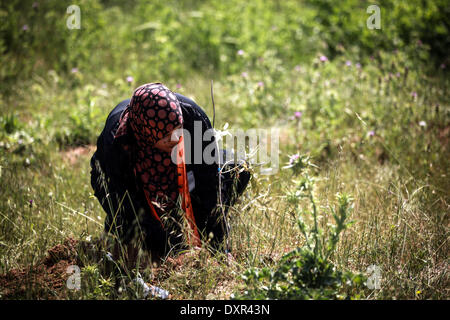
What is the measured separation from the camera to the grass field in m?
2.16

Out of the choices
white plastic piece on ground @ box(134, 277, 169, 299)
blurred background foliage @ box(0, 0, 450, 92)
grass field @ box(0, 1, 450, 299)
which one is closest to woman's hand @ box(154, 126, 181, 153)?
grass field @ box(0, 1, 450, 299)

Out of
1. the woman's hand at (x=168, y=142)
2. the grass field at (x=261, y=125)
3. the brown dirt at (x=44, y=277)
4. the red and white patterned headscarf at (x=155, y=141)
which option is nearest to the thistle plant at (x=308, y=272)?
the grass field at (x=261, y=125)

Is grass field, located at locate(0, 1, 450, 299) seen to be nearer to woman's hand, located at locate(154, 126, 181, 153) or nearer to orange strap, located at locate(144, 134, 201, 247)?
orange strap, located at locate(144, 134, 201, 247)

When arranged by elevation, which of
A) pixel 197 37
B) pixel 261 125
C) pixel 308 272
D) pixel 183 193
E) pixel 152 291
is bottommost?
pixel 152 291

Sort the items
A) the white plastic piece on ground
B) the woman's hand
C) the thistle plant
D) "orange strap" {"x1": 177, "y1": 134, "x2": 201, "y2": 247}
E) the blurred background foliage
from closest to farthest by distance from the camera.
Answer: the thistle plant
the white plastic piece on ground
the woman's hand
"orange strap" {"x1": 177, "y1": 134, "x2": 201, "y2": 247}
the blurred background foliage

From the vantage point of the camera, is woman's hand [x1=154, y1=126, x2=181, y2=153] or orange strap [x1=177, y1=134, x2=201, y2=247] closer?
woman's hand [x1=154, y1=126, x2=181, y2=153]

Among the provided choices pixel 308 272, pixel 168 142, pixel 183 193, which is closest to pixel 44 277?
pixel 183 193

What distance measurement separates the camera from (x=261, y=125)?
13.3 ft

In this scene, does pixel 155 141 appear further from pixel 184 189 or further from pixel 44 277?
pixel 44 277

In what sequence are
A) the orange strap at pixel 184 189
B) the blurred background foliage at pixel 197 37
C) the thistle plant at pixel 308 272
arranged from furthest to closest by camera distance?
1. the blurred background foliage at pixel 197 37
2. the orange strap at pixel 184 189
3. the thistle plant at pixel 308 272

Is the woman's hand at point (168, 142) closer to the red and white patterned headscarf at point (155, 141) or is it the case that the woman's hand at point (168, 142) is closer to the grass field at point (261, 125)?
the red and white patterned headscarf at point (155, 141)

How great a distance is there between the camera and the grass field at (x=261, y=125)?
2156 mm

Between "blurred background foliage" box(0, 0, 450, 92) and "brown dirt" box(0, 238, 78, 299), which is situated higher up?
"blurred background foliage" box(0, 0, 450, 92)

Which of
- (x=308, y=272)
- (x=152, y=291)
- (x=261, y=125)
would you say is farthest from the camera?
(x=261, y=125)
